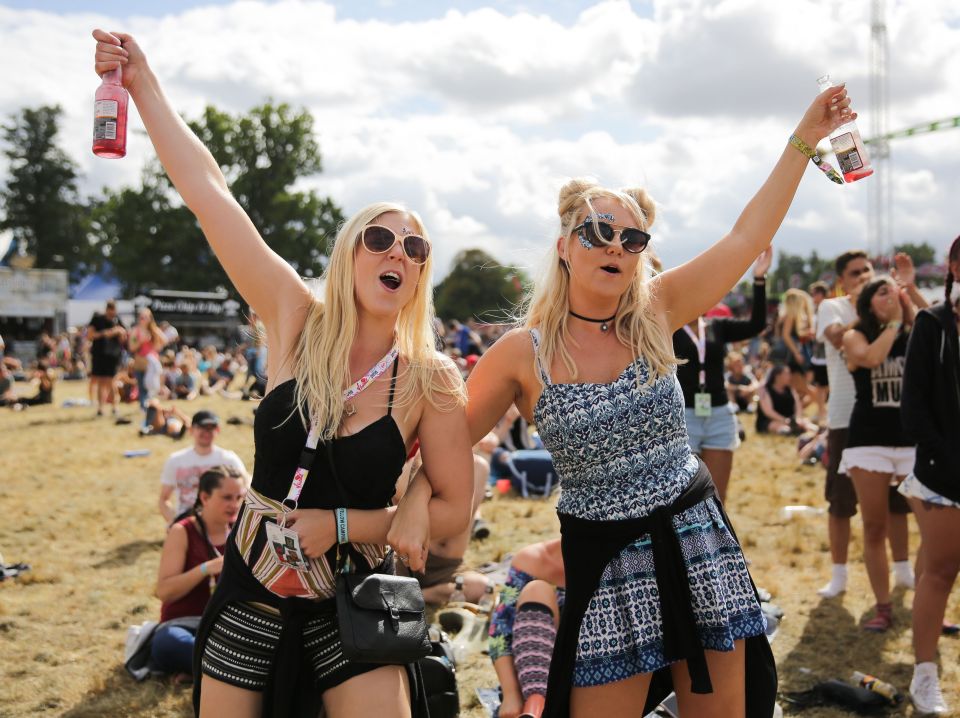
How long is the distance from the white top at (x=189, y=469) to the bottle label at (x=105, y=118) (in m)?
4.46

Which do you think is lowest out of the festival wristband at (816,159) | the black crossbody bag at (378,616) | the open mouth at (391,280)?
the black crossbody bag at (378,616)

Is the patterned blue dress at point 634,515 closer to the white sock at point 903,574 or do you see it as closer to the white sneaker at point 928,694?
the white sneaker at point 928,694

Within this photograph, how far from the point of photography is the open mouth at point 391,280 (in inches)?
103

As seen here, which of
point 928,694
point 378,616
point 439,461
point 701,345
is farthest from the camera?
point 701,345

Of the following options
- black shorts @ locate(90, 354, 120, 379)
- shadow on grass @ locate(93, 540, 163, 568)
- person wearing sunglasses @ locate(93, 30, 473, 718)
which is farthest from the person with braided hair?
black shorts @ locate(90, 354, 120, 379)

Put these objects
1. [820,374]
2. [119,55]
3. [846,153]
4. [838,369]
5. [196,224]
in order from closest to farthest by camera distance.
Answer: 1. [119,55]
2. [846,153]
3. [838,369]
4. [820,374]
5. [196,224]

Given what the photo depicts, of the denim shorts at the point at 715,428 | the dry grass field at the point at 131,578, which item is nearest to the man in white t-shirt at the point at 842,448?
the dry grass field at the point at 131,578

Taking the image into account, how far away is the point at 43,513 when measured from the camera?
9.30 meters

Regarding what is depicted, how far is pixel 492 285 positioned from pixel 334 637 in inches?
2659

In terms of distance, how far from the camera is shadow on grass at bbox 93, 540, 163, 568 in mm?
7445

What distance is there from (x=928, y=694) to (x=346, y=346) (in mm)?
3546

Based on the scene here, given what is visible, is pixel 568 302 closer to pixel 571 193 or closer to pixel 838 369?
pixel 571 193

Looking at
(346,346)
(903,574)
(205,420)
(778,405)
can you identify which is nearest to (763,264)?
(903,574)

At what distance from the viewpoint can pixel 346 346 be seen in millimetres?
2564
